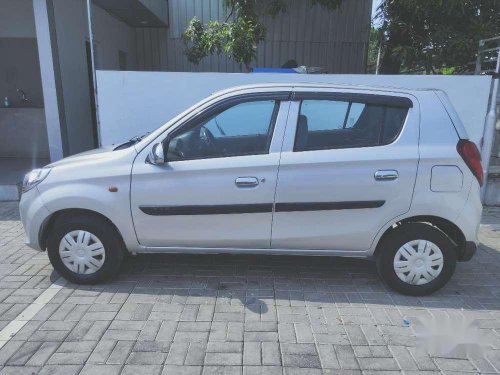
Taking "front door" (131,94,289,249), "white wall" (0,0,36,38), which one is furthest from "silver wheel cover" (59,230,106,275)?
"white wall" (0,0,36,38)

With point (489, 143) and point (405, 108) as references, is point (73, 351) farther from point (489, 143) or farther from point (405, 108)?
point (489, 143)

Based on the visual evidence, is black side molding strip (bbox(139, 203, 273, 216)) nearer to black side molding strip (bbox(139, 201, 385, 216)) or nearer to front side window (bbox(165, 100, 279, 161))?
black side molding strip (bbox(139, 201, 385, 216))

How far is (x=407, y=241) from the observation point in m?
3.53

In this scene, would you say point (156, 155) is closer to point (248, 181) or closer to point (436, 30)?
point (248, 181)

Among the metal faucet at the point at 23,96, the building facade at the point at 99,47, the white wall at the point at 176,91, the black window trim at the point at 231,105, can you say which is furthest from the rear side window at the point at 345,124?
the metal faucet at the point at 23,96

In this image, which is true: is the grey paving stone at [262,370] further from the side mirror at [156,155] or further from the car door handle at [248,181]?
the side mirror at [156,155]

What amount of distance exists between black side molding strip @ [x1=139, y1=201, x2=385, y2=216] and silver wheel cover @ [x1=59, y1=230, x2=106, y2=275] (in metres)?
0.55

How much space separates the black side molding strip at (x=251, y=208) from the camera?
11.4 ft

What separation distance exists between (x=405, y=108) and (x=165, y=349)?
8.75 ft

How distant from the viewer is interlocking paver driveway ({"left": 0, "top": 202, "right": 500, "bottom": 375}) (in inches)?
108

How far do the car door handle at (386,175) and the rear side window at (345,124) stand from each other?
0.80ft

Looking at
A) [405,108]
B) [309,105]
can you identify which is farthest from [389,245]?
[309,105]

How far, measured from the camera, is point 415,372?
2.66 metres

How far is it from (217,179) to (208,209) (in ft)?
0.89
